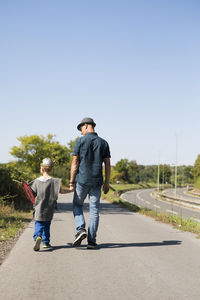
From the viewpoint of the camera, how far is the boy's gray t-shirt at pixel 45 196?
16.7ft

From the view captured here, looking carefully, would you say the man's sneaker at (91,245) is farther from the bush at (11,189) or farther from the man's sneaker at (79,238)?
the bush at (11,189)

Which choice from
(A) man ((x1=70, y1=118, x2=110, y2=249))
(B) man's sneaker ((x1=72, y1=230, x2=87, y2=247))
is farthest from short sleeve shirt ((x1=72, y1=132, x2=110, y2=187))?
(B) man's sneaker ((x1=72, y1=230, x2=87, y2=247))

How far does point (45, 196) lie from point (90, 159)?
918 mm

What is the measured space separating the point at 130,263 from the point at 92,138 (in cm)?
203

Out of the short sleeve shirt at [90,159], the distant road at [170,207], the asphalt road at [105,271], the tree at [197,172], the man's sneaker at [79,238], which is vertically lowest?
the distant road at [170,207]

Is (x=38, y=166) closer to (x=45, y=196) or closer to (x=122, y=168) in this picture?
(x=45, y=196)

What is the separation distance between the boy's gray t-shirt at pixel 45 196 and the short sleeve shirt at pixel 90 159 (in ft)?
1.36

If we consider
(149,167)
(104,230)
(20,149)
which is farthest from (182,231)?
(149,167)

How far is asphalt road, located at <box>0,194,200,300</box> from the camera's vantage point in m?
3.11

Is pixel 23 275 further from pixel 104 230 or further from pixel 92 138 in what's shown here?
pixel 104 230

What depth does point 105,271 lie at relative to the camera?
12.6 ft

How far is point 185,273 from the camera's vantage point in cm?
386

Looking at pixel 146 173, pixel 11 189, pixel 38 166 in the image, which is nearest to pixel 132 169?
pixel 146 173

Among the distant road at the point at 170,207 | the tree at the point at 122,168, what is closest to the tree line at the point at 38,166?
the tree at the point at 122,168
